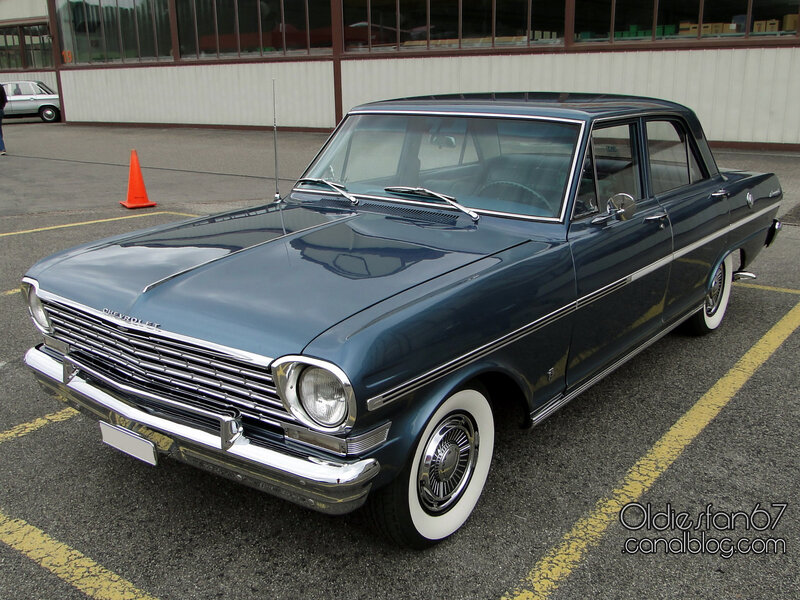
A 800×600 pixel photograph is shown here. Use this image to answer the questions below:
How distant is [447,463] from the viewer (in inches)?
110

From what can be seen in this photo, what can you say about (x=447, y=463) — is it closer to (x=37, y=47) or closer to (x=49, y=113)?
(x=49, y=113)

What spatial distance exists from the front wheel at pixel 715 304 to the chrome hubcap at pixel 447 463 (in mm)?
2634

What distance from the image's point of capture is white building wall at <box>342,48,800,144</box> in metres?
13.7

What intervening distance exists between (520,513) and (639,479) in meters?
0.63

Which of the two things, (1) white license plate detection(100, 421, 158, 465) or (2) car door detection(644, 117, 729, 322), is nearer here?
(1) white license plate detection(100, 421, 158, 465)

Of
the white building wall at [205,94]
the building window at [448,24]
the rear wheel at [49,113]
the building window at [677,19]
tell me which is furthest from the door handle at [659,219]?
the rear wheel at [49,113]

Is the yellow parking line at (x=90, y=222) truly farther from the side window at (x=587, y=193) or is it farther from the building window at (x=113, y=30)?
the building window at (x=113, y=30)

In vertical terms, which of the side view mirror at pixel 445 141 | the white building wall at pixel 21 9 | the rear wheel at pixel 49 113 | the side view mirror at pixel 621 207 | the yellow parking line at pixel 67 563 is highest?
the white building wall at pixel 21 9

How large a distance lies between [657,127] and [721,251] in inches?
41.9

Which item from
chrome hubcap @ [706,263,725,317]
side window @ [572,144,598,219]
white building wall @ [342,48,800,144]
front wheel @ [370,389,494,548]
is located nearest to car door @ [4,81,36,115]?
white building wall @ [342,48,800,144]

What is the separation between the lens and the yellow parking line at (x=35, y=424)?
12.1ft

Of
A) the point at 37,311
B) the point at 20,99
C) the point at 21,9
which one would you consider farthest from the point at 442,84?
the point at 21,9

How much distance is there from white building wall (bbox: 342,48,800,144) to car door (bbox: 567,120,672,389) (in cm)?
1157

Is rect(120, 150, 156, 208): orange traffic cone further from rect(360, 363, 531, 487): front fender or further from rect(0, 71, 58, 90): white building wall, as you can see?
rect(0, 71, 58, 90): white building wall
